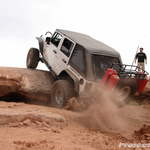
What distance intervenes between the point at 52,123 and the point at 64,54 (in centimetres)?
280

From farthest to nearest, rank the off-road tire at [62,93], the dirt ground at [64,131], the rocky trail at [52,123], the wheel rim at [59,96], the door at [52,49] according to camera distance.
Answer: the door at [52,49] → the wheel rim at [59,96] → the off-road tire at [62,93] → the rocky trail at [52,123] → the dirt ground at [64,131]

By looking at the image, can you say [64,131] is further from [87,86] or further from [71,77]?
[71,77]

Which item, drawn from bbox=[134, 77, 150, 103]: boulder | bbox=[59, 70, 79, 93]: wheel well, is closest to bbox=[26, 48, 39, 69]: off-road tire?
bbox=[59, 70, 79, 93]: wheel well

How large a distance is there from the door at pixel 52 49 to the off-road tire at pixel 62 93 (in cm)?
133

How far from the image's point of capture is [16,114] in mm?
3672

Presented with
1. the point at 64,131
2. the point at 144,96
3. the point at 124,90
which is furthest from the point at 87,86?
the point at 144,96

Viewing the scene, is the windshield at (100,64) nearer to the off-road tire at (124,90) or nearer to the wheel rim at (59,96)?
the off-road tire at (124,90)

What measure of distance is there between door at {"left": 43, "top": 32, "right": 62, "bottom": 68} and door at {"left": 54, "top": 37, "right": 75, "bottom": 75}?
308 millimetres

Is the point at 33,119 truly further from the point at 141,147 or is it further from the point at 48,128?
the point at 141,147

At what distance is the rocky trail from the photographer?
114 inches

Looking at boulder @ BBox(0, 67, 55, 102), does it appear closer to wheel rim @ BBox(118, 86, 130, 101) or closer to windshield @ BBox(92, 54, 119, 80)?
windshield @ BBox(92, 54, 119, 80)

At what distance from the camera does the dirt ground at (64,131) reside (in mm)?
2799

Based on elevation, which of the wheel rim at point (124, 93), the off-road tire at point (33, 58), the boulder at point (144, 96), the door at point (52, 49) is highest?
the door at point (52, 49)

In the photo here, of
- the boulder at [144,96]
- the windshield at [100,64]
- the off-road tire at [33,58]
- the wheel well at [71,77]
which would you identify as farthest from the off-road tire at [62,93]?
the boulder at [144,96]
